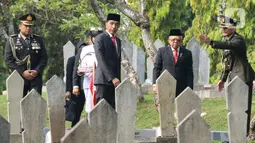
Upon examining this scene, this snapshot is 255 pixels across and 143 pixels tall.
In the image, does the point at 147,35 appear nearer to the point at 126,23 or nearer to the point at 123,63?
the point at 123,63

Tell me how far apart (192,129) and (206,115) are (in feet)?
26.6

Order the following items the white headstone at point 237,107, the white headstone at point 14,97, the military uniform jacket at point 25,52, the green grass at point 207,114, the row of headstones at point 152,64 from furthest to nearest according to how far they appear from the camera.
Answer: the row of headstones at point 152,64
the green grass at point 207,114
the military uniform jacket at point 25,52
the white headstone at point 14,97
the white headstone at point 237,107

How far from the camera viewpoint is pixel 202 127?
7.54 metres

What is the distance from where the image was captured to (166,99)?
11297 millimetres

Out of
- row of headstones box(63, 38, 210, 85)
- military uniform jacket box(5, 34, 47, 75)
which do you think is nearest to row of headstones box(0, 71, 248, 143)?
military uniform jacket box(5, 34, 47, 75)

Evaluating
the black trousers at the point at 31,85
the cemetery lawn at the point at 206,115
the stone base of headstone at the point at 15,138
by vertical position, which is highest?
the black trousers at the point at 31,85

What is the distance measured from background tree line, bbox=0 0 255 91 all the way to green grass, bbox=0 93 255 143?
109 cm

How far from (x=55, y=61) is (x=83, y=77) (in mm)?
21888

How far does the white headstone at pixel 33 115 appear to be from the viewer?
410 inches

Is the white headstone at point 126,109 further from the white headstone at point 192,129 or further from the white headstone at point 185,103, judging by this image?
the white headstone at point 192,129

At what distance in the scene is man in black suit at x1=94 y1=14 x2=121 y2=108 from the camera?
1109 cm

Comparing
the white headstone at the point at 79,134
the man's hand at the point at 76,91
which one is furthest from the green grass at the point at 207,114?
the white headstone at the point at 79,134

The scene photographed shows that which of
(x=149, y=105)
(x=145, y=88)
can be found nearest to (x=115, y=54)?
(x=149, y=105)

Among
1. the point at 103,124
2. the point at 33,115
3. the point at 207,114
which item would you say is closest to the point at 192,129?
the point at 103,124
